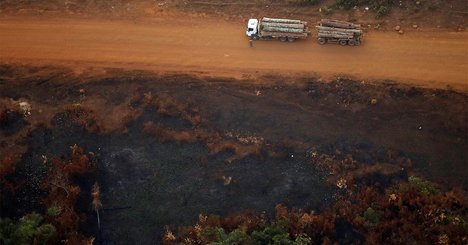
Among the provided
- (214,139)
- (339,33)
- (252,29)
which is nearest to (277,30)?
(252,29)

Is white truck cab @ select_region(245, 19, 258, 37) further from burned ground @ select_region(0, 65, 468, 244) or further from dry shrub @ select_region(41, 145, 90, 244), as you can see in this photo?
dry shrub @ select_region(41, 145, 90, 244)

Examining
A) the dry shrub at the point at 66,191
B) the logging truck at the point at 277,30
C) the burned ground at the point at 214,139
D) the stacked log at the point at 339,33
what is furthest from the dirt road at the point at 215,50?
the dry shrub at the point at 66,191

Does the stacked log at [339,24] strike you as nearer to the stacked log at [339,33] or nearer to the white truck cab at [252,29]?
the stacked log at [339,33]

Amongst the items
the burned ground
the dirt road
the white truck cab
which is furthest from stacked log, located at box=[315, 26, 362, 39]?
the white truck cab

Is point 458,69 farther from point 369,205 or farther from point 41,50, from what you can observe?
point 41,50

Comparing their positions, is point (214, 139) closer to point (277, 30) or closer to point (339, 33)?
point (277, 30)
